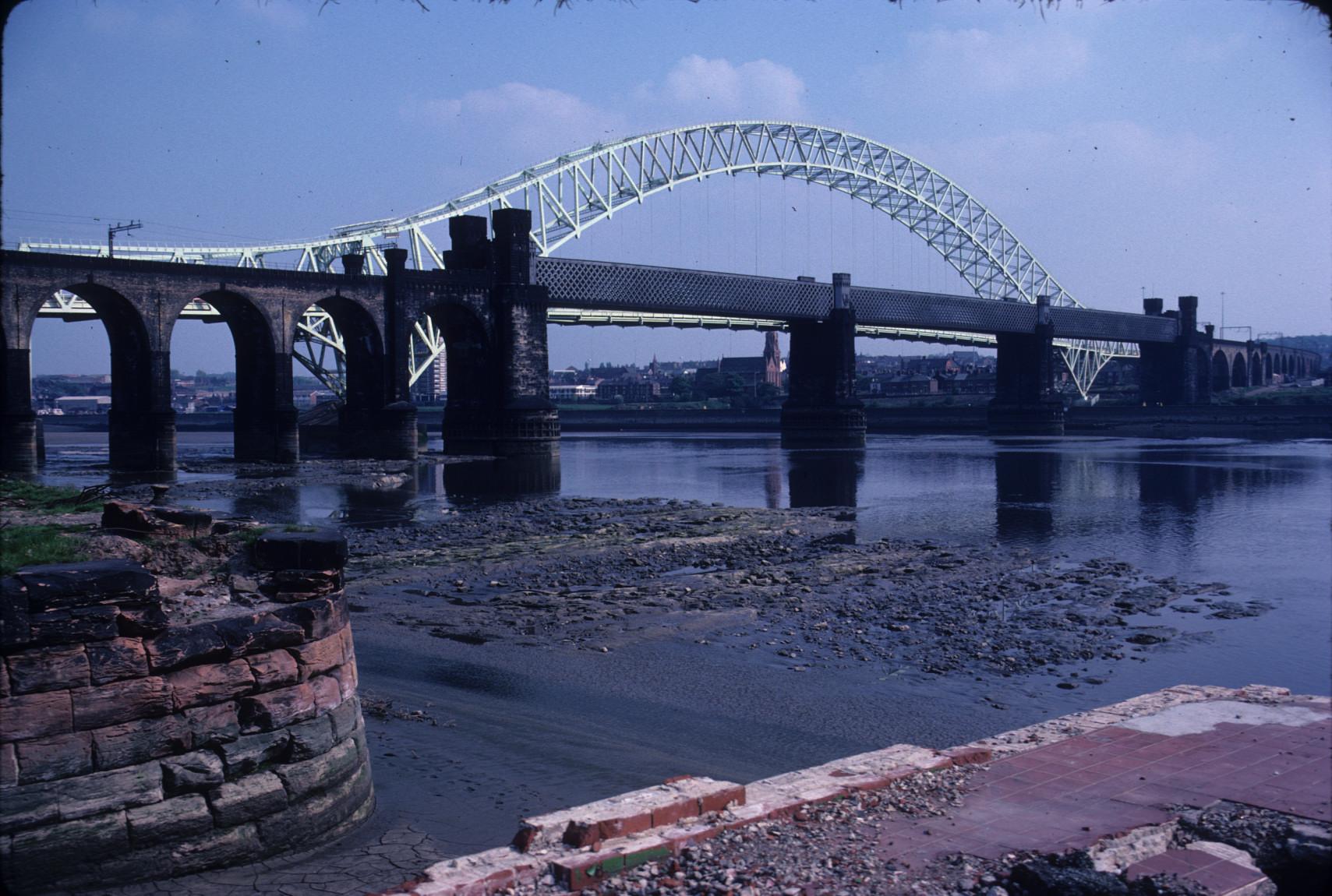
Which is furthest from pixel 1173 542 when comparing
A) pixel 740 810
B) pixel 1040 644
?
pixel 740 810

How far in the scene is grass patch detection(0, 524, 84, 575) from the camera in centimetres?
621

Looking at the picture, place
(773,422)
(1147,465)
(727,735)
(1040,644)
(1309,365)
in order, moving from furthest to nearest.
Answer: (1309,365), (773,422), (1147,465), (1040,644), (727,735)

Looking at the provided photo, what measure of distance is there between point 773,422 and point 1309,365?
430 feet

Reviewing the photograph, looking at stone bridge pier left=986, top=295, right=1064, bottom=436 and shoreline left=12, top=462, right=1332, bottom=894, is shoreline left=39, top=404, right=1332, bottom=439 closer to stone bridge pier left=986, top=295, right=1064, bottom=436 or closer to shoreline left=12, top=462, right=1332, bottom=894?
stone bridge pier left=986, top=295, right=1064, bottom=436

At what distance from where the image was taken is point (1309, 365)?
188 meters

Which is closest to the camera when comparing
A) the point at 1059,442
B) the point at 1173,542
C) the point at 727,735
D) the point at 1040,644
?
the point at 727,735

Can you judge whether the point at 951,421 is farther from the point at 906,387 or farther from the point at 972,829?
the point at 972,829

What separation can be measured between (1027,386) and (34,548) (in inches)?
3996

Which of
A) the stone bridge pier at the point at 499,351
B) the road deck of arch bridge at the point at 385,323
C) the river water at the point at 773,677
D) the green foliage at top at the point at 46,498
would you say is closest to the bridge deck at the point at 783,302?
the road deck of arch bridge at the point at 385,323

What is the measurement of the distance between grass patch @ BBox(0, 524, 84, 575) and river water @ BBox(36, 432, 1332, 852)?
269 cm

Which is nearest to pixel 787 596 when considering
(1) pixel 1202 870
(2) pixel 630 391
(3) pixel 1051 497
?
(1) pixel 1202 870

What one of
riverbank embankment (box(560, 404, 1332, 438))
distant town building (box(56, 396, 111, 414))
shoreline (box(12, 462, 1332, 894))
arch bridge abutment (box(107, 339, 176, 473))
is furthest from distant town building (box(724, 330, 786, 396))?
shoreline (box(12, 462, 1332, 894))

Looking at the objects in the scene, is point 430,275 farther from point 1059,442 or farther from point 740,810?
point 740,810

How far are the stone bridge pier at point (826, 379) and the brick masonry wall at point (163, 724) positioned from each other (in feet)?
233
